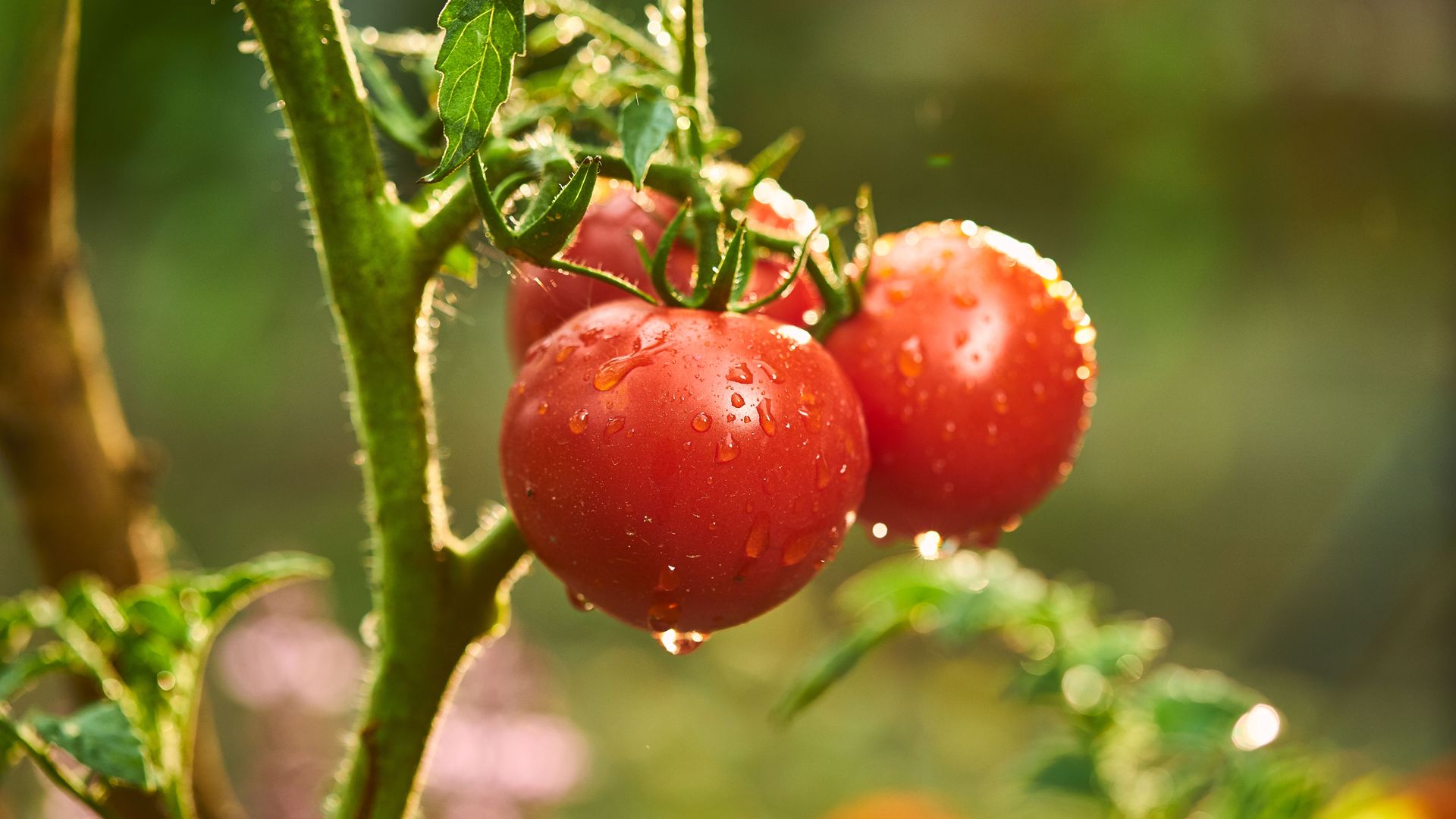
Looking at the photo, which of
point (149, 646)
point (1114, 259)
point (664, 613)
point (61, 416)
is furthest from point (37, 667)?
point (1114, 259)

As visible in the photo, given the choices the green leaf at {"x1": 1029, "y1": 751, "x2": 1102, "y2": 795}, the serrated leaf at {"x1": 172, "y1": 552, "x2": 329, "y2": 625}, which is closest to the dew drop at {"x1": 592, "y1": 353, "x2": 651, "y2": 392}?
the serrated leaf at {"x1": 172, "y1": 552, "x2": 329, "y2": 625}

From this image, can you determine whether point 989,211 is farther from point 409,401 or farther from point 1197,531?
→ point 409,401

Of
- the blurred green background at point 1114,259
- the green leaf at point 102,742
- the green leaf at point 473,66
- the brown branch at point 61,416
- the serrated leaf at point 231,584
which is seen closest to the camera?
the green leaf at point 473,66

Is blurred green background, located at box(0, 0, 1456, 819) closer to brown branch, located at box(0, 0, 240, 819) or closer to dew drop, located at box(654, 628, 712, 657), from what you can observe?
brown branch, located at box(0, 0, 240, 819)

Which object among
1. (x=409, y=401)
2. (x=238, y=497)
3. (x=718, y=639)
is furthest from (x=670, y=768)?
(x=409, y=401)

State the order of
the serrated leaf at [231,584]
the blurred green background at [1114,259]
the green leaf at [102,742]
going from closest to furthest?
the green leaf at [102,742], the serrated leaf at [231,584], the blurred green background at [1114,259]

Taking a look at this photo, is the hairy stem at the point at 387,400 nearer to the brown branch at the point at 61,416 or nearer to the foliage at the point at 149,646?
the foliage at the point at 149,646

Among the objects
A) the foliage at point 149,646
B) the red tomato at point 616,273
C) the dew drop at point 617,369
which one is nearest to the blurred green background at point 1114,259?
the foliage at point 149,646
